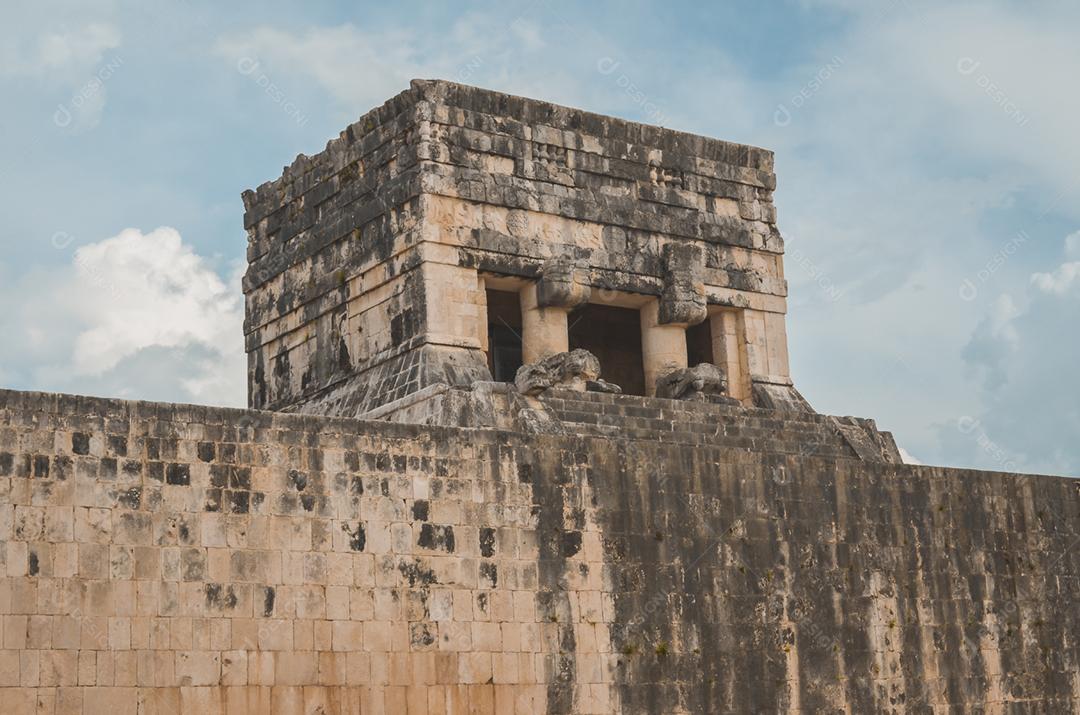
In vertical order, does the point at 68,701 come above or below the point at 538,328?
below

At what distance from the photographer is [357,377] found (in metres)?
21.2

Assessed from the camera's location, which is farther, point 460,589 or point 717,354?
point 717,354

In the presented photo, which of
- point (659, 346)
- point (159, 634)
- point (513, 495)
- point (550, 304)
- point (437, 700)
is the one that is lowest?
point (437, 700)

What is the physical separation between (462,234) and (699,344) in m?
4.44

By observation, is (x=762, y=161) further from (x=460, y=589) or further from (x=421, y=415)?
(x=460, y=589)

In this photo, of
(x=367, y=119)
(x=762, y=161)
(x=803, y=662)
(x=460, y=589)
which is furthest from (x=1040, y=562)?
(x=367, y=119)

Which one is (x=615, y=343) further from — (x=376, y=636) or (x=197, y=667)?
(x=197, y=667)

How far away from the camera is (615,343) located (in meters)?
25.1

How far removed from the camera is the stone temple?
14.7 meters

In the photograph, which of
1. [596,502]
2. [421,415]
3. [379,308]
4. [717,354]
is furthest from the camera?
[717,354]

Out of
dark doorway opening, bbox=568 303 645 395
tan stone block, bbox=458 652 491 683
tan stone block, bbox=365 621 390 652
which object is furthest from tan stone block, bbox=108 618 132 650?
dark doorway opening, bbox=568 303 645 395

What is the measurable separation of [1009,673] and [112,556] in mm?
10621

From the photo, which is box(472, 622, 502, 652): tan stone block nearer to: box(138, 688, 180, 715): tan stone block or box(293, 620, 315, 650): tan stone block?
box(293, 620, 315, 650): tan stone block

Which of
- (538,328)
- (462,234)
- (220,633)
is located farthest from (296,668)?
(538,328)
